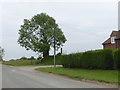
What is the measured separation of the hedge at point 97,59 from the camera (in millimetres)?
33450

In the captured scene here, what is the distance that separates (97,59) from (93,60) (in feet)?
3.23

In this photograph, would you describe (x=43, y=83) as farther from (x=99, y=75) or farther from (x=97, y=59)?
(x=97, y=59)

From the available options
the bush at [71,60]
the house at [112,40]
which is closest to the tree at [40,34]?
the house at [112,40]

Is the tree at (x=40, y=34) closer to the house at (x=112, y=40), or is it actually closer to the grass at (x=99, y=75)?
the house at (x=112, y=40)

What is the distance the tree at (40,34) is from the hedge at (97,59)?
31.7 meters

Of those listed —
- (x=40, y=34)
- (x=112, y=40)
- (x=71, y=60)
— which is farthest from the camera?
(x=40, y=34)

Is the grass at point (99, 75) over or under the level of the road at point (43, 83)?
over

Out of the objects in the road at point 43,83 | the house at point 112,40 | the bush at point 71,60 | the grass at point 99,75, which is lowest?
the road at point 43,83

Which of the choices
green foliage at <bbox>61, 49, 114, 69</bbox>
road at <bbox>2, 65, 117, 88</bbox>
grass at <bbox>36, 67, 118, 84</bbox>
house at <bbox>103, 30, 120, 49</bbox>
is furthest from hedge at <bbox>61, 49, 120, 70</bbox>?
house at <bbox>103, 30, 120, 49</bbox>

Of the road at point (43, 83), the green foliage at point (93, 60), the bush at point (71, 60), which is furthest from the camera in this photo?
the bush at point (71, 60)

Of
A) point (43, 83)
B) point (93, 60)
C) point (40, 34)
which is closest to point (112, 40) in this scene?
point (40, 34)

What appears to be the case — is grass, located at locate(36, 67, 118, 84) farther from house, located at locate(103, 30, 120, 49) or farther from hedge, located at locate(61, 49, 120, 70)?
house, located at locate(103, 30, 120, 49)

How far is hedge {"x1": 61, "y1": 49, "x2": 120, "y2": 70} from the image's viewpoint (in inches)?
1317

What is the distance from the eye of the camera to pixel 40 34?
77062mm
